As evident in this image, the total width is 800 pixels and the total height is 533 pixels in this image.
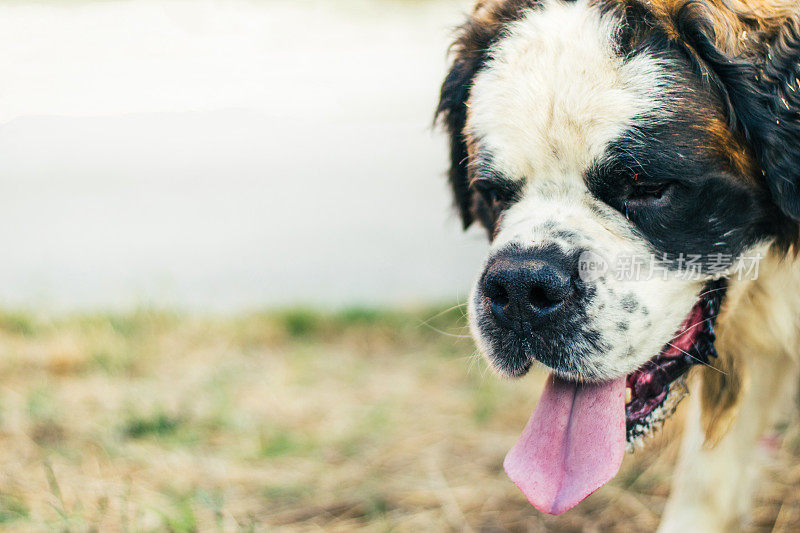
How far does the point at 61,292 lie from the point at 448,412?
2.76m

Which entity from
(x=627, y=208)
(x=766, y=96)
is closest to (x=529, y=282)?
(x=627, y=208)

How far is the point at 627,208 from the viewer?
190 cm

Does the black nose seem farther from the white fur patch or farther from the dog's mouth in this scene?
the dog's mouth

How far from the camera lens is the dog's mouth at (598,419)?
1.86 m

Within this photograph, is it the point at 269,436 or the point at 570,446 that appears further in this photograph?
the point at 269,436

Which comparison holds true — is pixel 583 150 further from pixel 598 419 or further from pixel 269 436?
pixel 269 436

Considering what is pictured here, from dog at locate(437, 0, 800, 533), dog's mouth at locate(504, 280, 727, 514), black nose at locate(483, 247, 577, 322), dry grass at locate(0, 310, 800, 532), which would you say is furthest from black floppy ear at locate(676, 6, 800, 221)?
dry grass at locate(0, 310, 800, 532)

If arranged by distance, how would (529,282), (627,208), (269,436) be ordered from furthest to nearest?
1. (269,436)
2. (627,208)
3. (529,282)

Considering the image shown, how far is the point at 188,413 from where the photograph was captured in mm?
3158

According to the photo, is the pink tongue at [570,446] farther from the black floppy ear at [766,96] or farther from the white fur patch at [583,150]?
the black floppy ear at [766,96]

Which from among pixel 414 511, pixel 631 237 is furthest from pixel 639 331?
pixel 414 511

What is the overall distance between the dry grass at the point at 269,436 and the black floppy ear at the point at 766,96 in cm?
121

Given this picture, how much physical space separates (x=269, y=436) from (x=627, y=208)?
186cm

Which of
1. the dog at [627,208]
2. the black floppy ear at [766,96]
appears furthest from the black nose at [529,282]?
the black floppy ear at [766,96]
